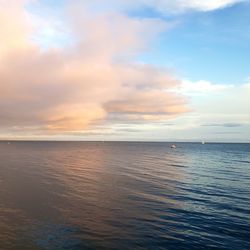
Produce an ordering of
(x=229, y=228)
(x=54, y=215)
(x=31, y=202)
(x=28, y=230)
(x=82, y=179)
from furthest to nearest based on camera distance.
A: 1. (x=82, y=179)
2. (x=31, y=202)
3. (x=54, y=215)
4. (x=229, y=228)
5. (x=28, y=230)

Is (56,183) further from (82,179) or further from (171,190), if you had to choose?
(171,190)

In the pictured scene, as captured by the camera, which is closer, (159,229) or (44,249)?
(44,249)

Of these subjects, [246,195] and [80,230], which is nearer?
[80,230]

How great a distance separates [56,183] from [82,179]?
683 cm

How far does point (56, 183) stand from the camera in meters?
49.5

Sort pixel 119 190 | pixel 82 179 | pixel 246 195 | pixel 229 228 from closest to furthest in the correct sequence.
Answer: pixel 229 228
pixel 246 195
pixel 119 190
pixel 82 179

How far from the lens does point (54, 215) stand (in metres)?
29.3

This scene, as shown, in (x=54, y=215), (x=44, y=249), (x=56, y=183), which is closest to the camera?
(x=44, y=249)

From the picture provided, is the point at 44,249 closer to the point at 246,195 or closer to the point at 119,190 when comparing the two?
the point at 119,190

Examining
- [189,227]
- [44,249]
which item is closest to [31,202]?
[44,249]

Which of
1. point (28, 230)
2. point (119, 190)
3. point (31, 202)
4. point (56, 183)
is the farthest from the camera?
point (56, 183)

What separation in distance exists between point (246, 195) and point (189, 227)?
698 inches

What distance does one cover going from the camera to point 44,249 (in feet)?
66.7

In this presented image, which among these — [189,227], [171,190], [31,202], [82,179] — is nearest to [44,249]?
[189,227]
